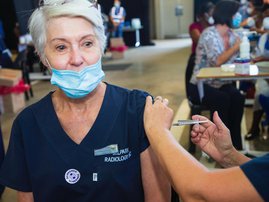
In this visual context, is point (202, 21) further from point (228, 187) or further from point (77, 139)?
point (228, 187)

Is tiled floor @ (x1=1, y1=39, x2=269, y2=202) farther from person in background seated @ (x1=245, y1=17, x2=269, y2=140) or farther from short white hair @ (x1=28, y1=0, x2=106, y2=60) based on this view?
short white hair @ (x1=28, y1=0, x2=106, y2=60)

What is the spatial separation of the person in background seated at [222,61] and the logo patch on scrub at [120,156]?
170 cm

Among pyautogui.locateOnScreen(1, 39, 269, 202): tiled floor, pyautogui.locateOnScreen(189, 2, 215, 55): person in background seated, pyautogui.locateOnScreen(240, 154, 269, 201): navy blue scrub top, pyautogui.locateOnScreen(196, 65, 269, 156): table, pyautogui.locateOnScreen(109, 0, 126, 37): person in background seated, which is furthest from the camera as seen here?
pyautogui.locateOnScreen(109, 0, 126, 37): person in background seated

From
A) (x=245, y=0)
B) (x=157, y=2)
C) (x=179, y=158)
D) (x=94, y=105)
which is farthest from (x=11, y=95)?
(x=157, y=2)

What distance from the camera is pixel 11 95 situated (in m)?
4.46

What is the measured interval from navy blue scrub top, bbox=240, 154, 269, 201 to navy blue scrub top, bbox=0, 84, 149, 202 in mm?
526

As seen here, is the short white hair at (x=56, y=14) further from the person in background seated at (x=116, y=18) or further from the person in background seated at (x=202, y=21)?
the person in background seated at (x=116, y=18)

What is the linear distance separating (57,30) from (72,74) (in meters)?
0.16

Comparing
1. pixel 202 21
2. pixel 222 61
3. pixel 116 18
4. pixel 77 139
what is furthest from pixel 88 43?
pixel 116 18

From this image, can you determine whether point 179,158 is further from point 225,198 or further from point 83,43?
point 83,43

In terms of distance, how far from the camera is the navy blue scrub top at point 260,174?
0.68 meters

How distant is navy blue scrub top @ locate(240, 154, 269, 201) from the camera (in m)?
0.68

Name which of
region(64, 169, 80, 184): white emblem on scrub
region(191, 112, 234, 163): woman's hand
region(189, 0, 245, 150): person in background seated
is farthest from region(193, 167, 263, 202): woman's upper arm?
region(189, 0, 245, 150): person in background seated

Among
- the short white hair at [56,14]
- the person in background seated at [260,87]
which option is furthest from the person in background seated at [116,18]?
the short white hair at [56,14]
